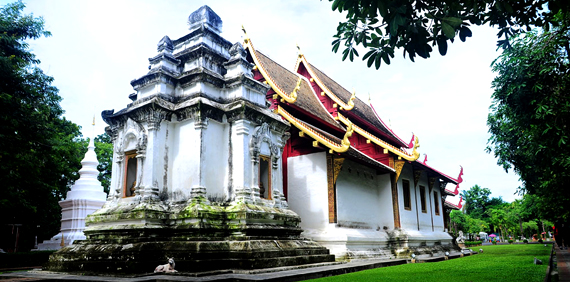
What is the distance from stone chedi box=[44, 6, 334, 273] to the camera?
8000mm

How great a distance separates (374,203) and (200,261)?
29.7 feet

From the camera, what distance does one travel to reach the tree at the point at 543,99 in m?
11.3

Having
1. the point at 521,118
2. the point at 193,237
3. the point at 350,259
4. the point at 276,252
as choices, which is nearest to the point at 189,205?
the point at 193,237

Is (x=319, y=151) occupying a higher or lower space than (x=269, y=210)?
higher

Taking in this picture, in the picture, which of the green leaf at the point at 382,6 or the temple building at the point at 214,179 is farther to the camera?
the temple building at the point at 214,179

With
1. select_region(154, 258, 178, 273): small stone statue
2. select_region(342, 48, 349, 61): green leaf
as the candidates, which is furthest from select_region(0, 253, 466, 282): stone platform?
select_region(342, 48, 349, 61): green leaf

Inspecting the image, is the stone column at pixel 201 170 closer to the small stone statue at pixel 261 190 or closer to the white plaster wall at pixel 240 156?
the white plaster wall at pixel 240 156

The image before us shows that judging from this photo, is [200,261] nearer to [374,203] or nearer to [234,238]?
[234,238]

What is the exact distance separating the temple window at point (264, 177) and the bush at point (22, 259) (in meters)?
8.23

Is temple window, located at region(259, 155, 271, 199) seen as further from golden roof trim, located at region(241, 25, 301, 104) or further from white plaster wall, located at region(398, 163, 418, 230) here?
white plaster wall, located at region(398, 163, 418, 230)

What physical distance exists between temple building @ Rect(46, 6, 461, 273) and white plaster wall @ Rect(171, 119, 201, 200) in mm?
25

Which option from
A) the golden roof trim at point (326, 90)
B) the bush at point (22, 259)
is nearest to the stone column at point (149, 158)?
the bush at point (22, 259)

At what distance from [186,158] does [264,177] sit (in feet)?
6.98

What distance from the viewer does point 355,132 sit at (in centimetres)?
1589
